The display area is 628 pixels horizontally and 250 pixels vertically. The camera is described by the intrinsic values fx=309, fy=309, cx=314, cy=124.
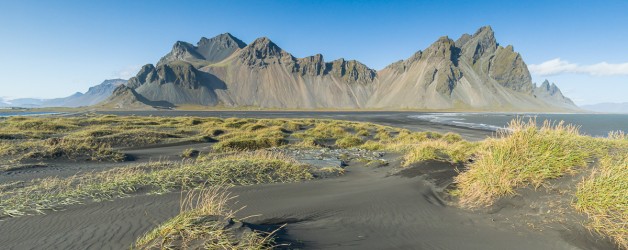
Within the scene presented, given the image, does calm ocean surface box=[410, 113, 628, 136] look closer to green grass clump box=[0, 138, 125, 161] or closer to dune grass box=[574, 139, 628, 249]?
dune grass box=[574, 139, 628, 249]

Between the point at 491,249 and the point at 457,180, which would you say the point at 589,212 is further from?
the point at 457,180

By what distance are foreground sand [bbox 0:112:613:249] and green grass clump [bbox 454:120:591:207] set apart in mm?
717

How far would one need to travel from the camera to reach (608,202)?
5598 mm

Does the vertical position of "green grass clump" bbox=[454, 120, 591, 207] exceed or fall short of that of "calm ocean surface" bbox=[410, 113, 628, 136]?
it exceeds it

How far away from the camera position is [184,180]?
10.2 meters

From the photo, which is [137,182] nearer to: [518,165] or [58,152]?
[518,165]

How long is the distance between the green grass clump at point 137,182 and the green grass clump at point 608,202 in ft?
27.8

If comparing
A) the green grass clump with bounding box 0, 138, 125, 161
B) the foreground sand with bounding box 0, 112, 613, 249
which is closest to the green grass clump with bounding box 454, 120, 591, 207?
the foreground sand with bounding box 0, 112, 613, 249

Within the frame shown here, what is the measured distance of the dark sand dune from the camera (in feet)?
18.0

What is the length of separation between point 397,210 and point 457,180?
245 cm

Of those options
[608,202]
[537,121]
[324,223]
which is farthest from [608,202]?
[537,121]

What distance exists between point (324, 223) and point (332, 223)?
174 millimetres

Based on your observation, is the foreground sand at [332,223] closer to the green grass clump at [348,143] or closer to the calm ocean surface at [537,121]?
the green grass clump at [348,143]

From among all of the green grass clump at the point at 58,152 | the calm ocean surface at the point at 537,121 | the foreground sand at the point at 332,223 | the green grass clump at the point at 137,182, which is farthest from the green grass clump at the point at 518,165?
the calm ocean surface at the point at 537,121
